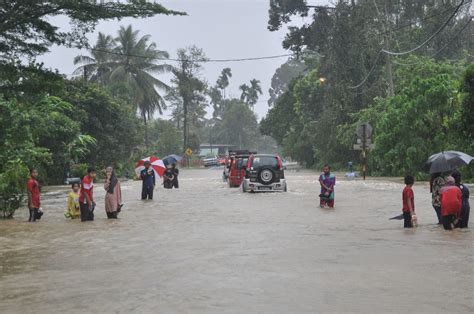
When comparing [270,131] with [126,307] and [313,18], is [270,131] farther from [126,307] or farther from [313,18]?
[126,307]

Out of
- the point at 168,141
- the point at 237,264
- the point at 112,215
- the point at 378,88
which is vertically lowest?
the point at 237,264

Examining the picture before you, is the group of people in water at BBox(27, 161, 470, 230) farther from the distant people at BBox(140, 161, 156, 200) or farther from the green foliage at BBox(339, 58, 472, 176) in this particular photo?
the green foliage at BBox(339, 58, 472, 176)

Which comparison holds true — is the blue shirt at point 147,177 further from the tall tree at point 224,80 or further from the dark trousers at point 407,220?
the tall tree at point 224,80

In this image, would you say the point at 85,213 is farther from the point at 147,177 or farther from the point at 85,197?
the point at 147,177

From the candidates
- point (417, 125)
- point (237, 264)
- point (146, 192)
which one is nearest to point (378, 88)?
point (417, 125)

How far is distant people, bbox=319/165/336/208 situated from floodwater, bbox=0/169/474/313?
30.5 inches

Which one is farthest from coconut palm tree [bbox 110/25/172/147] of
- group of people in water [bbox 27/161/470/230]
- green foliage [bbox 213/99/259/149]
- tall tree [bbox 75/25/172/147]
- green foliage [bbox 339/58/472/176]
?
green foliage [bbox 213/99/259/149]

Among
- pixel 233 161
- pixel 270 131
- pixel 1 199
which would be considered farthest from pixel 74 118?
pixel 270 131

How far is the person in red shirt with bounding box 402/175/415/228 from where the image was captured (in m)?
15.0

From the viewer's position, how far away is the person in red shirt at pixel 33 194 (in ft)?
60.6

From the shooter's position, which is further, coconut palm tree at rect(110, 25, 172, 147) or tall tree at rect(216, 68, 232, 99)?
tall tree at rect(216, 68, 232, 99)

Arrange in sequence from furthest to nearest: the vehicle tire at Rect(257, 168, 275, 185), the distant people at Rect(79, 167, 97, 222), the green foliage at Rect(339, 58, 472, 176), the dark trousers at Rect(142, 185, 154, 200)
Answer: the green foliage at Rect(339, 58, 472, 176)
the vehicle tire at Rect(257, 168, 275, 185)
the dark trousers at Rect(142, 185, 154, 200)
the distant people at Rect(79, 167, 97, 222)

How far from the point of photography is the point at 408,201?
15305 mm

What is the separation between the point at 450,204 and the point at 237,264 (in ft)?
19.3
